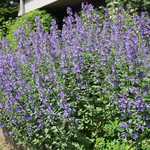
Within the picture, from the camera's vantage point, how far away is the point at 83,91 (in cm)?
583

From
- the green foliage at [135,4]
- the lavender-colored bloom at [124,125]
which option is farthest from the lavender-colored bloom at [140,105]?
the green foliage at [135,4]

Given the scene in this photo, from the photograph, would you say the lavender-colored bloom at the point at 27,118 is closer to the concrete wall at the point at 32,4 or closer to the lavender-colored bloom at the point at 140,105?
the lavender-colored bloom at the point at 140,105

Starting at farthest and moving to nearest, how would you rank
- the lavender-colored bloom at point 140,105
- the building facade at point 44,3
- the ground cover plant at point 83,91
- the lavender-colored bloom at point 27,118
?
the building facade at point 44,3, the lavender-colored bloom at point 27,118, the ground cover plant at point 83,91, the lavender-colored bloom at point 140,105

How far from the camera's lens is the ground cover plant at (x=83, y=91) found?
5438mm

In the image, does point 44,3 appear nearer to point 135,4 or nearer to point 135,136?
point 135,4

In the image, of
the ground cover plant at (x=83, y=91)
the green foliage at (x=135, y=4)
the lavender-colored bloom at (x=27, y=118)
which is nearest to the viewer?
the ground cover plant at (x=83, y=91)

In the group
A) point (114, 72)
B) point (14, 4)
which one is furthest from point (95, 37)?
point (14, 4)

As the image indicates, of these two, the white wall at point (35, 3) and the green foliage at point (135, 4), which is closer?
the green foliage at point (135, 4)

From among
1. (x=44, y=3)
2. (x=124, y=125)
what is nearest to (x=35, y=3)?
(x=44, y=3)

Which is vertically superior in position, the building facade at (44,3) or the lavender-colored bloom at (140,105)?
the building facade at (44,3)

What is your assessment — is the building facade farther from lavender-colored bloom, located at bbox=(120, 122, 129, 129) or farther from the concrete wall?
lavender-colored bloom, located at bbox=(120, 122, 129, 129)

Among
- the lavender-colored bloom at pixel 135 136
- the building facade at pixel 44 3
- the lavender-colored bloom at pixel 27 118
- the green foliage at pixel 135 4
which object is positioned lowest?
the lavender-colored bloom at pixel 135 136

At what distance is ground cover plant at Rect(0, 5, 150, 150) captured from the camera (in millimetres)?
5438

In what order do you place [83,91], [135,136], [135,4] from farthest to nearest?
[135,4] → [83,91] → [135,136]
